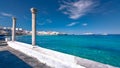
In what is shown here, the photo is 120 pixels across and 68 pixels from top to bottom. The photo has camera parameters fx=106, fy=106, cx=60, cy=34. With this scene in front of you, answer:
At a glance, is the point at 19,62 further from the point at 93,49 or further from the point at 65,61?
the point at 93,49

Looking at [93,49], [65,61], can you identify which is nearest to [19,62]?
[65,61]

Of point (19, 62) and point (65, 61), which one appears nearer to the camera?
point (65, 61)

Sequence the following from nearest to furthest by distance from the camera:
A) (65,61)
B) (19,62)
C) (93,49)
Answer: (65,61), (19,62), (93,49)

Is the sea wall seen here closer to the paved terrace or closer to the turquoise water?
the paved terrace

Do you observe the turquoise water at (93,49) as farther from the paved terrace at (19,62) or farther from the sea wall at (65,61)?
the paved terrace at (19,62)

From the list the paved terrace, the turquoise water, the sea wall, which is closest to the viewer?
the sea wall

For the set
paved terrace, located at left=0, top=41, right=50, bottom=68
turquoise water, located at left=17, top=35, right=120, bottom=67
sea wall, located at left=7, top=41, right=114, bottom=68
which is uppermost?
sea wall, located at left=7, top=41, right=114, bottom=68

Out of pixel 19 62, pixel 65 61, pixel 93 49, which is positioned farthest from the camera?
pixel 93 49

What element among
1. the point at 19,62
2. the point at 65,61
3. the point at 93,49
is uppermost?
the point at 65,61

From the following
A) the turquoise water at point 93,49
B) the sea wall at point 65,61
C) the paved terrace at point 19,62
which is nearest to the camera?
the sea wall at point 65,61

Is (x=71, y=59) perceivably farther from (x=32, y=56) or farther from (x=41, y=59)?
(x=32, y=56)

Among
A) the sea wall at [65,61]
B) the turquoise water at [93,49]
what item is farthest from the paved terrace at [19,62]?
the turquoise water at [93,49]

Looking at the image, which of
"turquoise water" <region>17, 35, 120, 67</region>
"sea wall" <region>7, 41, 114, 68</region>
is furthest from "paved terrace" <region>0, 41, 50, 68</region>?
"turquoise water" <region>17, 35, 120, 67</region>

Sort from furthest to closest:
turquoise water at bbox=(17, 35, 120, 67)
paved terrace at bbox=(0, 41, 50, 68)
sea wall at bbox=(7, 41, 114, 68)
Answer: turquoise water at bbox=(17, 35, 120, 67)
paved terrace at bbox=(0, 41, 50, 68)
sea wall at bbox=(7, 41, 114, 68)
